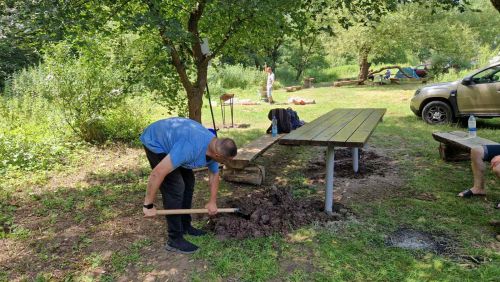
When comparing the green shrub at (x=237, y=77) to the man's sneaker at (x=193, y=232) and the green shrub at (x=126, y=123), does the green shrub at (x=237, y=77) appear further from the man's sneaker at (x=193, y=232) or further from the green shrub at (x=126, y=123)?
the man's sneaker at (x=193, y=232)

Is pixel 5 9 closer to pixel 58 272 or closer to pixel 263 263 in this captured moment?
pixel 58 272

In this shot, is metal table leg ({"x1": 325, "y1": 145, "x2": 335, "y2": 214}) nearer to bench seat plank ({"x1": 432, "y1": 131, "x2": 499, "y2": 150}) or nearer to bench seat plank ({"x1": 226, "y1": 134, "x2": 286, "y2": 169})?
bench seat plank ({"x1": 226, "y1": 134, "x2": 286, "y2": 169})

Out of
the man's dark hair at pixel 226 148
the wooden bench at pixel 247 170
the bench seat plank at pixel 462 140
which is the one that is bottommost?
the wooden bench at pixel 247 170

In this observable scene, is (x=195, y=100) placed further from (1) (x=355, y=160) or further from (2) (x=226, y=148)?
(2) (x=226, y=148)

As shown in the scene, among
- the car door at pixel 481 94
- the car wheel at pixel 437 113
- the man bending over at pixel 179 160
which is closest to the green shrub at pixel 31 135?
the man bending over at pixel 179 160

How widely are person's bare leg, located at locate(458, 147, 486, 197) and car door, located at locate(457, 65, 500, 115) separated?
15.7 feet

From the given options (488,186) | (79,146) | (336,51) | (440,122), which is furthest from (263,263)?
(336,51)

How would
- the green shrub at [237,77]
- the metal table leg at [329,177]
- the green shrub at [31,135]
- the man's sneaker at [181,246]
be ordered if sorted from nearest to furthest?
the man's sneaker at [181,246], the metal table leg at [329,177], the green shrub at [31,135], the green shrub at [237,77]

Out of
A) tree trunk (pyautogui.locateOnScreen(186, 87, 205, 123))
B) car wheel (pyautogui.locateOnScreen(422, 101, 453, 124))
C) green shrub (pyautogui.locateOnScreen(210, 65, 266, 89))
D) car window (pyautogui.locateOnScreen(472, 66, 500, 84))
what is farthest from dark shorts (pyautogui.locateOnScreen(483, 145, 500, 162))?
green shrub (pyautogui.locateOnScreen(210, 65, 266, 89))

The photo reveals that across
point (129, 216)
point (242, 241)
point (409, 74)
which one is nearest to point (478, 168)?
point (242, 241)

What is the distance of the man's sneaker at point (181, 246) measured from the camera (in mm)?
3459

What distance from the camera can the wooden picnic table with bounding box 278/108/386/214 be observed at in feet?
12.4

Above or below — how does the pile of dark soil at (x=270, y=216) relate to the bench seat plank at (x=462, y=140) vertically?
below

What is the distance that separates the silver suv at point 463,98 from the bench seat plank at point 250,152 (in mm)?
5113
